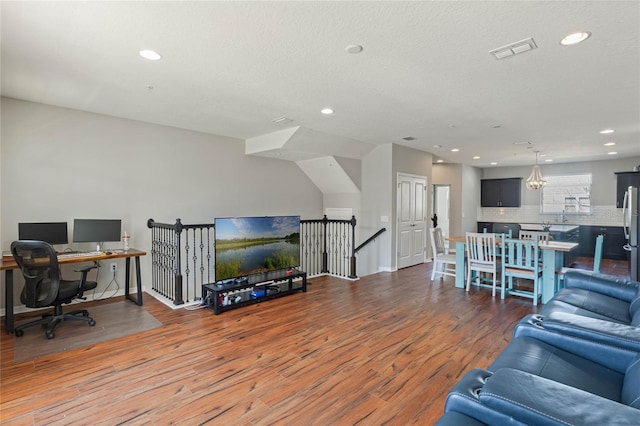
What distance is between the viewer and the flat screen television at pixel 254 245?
436 cm

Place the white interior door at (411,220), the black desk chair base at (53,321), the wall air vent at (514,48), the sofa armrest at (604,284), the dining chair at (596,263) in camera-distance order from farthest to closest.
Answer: the white interior door at (411,220) → the dining chair at (596,263) → the black desk chair base at (53,321) → the sofa armrest at (604,284) → the wall air vent at (514,48)

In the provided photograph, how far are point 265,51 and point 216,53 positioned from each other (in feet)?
1.42

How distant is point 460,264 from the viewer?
17.5 feet

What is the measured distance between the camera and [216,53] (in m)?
2.73

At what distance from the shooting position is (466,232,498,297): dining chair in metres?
4.81

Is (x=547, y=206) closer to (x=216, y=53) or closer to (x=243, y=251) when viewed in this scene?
(x=243, y=251)

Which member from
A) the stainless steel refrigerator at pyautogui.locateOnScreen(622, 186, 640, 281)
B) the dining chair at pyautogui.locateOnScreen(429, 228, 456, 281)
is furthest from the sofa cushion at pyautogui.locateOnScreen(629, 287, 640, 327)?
the dining chair at pyautogui.locateOnScreen(429, 228, 456, 281)

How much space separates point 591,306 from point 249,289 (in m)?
4.12

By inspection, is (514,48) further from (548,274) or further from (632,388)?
(548,274)

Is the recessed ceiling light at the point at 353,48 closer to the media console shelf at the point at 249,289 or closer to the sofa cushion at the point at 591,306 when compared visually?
the sofa cushion at the point at 591,306

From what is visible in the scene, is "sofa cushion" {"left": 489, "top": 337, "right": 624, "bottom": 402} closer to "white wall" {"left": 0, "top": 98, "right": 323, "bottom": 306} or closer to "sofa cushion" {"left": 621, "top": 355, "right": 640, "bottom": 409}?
"sofa cushion" {"left": 621, "top": 355, "right": 640, "bottom": 409}

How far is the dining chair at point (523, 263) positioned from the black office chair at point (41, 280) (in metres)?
5.63

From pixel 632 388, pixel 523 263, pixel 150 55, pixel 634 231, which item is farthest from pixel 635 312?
pixel 150 55

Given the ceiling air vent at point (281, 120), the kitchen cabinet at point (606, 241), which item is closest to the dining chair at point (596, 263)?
the ceiling air vent at point (281, 120)
